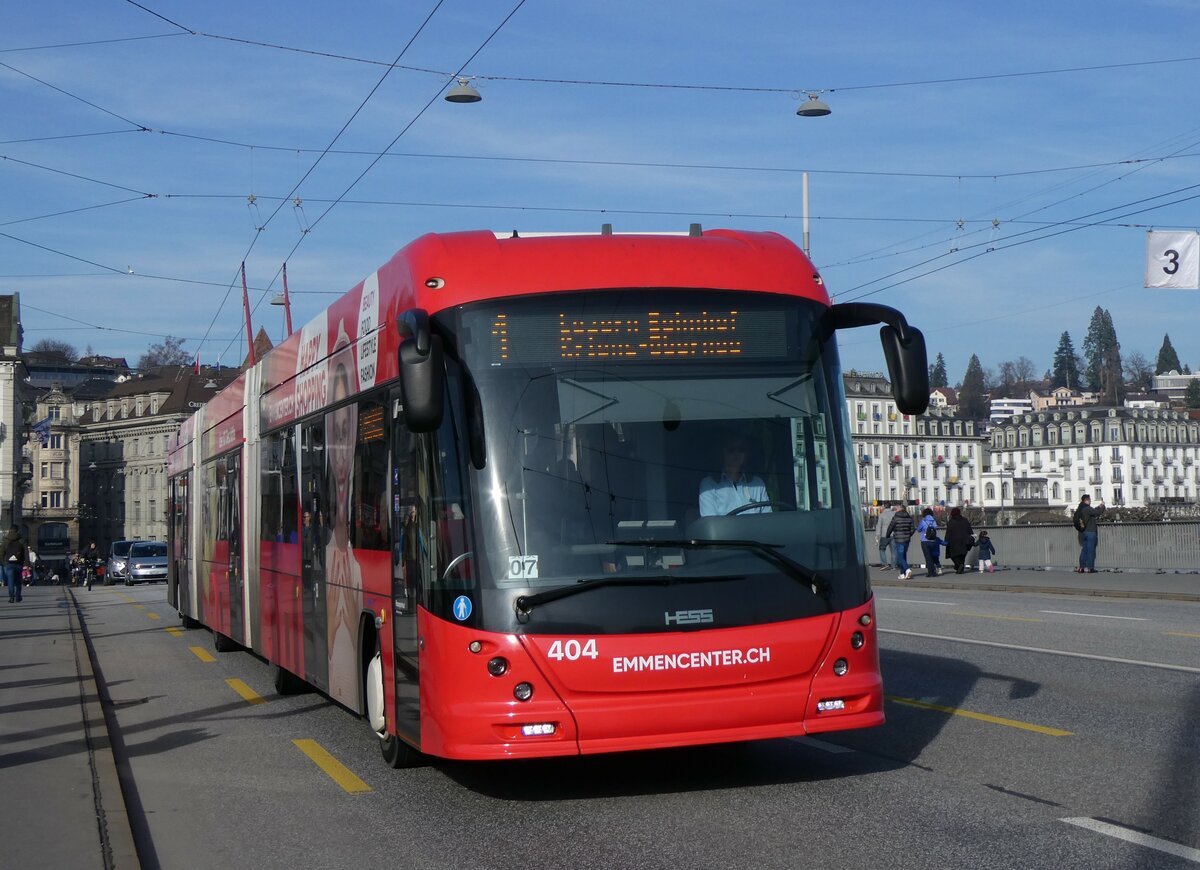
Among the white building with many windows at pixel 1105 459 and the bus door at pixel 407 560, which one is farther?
the white building with many windows at pixel 1105 459

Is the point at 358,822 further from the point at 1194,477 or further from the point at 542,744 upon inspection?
the point at 1194,477

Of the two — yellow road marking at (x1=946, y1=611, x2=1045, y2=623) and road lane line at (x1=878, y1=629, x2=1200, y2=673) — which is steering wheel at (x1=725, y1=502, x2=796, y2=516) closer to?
road lane line at (x1=878, y1=629, x2=1200, y2=673)

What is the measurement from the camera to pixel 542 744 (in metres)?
7.82

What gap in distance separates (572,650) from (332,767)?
2772 mm

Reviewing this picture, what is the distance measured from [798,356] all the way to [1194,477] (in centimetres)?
15528

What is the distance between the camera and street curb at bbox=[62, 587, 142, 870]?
7.19m

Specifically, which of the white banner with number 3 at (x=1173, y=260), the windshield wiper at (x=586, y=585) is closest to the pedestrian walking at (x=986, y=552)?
the white banner with number 3 at (x=1173, y=260)

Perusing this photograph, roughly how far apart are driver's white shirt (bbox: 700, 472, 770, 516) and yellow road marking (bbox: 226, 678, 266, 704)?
22.6ft

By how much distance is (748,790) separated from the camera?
8461mm

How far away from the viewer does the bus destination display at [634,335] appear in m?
8.38

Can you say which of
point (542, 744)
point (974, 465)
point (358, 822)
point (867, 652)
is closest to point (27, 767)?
point (358, 822)

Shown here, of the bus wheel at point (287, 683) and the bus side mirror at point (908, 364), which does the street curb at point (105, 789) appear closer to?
the bus wheel at point (287, 683)

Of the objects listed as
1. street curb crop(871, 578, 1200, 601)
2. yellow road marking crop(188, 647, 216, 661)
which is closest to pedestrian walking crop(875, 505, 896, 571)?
street curb crop(871, 578, 1200, 601)

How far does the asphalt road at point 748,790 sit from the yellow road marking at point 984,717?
29 millimetres
